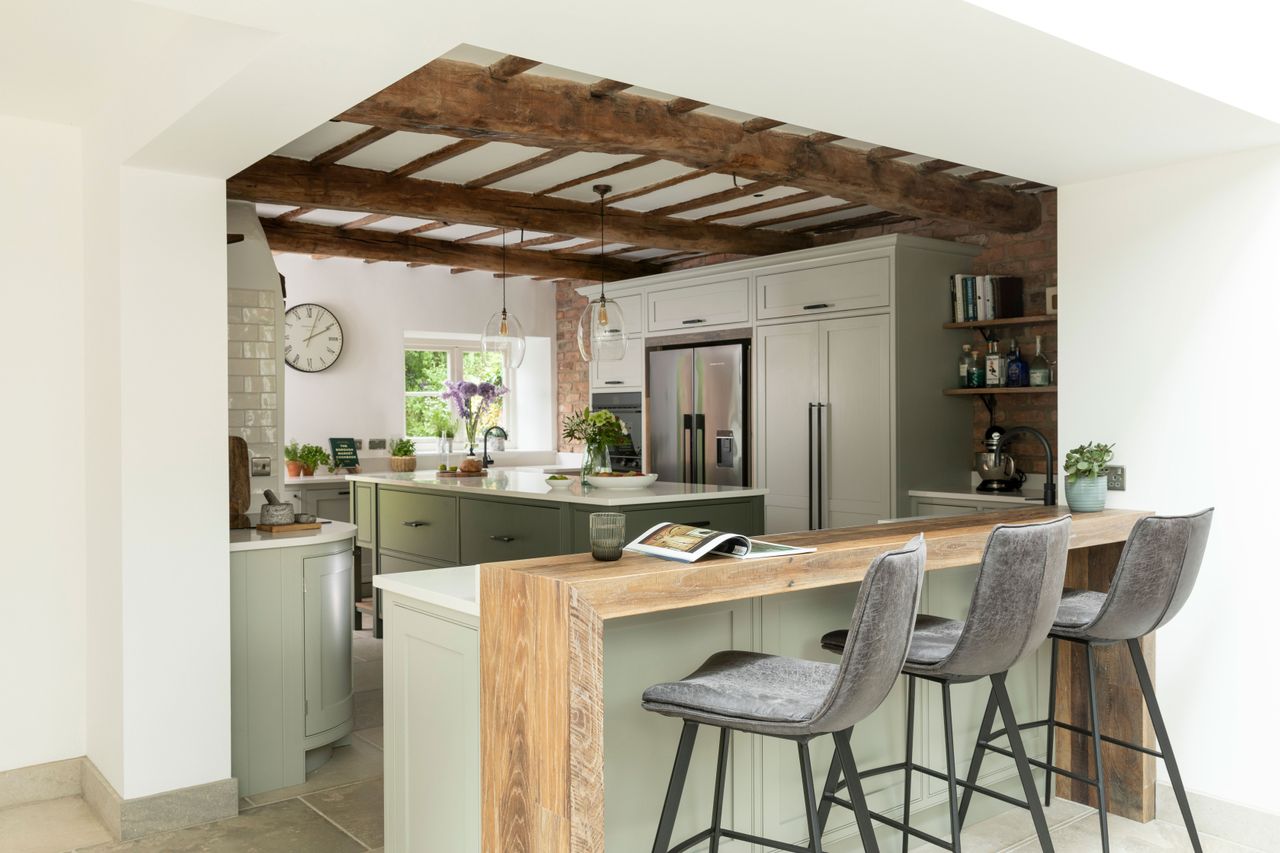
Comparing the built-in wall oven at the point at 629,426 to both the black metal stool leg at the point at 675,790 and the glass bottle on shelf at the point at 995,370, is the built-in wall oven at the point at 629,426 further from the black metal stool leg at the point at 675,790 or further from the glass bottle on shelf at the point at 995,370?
the black metal stool leg at the point at 675,790

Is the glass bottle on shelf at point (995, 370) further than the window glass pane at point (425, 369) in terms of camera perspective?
No

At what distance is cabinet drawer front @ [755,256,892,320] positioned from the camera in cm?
534

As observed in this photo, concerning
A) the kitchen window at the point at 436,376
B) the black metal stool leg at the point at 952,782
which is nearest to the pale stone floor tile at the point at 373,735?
the black metal stool leg at the point at 952,782

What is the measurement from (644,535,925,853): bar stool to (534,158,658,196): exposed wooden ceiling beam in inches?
119

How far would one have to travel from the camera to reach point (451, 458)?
7582 mm

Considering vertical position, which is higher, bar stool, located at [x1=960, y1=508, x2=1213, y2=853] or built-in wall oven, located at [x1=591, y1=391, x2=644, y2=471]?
built-in wall oven, located at [x1=591, y1=391, x2=644, y2=471]

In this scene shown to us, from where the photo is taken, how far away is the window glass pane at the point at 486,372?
26.9ft

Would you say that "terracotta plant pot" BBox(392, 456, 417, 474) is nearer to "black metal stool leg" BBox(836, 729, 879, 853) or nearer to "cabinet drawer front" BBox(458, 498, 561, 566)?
"cabinet drawer front" BBox(458, 498, 561, 566)

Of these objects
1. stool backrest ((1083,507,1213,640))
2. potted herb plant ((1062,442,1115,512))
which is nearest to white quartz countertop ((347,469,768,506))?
potted herb plant ((1062,442,1115,512))

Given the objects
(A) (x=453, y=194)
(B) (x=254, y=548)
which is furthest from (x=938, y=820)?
(A) (x=453, y=194)

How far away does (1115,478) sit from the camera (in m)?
3.32

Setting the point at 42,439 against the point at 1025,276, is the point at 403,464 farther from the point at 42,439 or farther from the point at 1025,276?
the point at 1025,276

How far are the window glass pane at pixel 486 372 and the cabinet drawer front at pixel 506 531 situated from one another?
9.90 feet

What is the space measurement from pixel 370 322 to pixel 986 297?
14.7 feet
